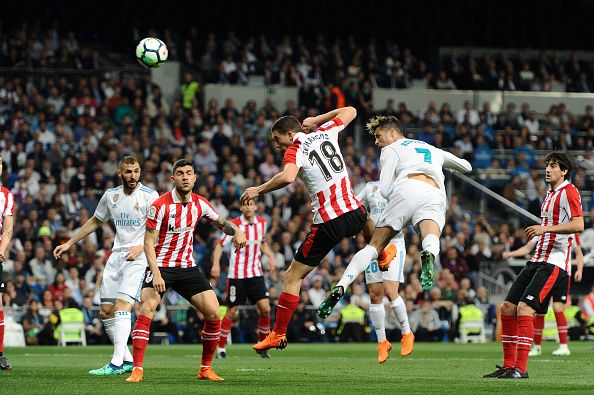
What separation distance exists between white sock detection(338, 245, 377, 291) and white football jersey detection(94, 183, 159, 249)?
A: 2.84 m

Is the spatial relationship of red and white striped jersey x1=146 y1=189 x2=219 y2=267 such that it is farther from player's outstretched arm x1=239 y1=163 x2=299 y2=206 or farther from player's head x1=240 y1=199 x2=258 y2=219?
player's head x1=240 y1=199 x2=258 y2=219

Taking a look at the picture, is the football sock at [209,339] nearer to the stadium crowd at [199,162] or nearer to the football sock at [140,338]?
the football sock at [140,338]

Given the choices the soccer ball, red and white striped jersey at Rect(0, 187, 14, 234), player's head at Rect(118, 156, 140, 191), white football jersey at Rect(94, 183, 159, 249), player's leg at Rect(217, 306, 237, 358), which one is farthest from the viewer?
player's leg at Rect(217, 306, 237, 358)

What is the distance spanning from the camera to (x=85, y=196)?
86.1 ft

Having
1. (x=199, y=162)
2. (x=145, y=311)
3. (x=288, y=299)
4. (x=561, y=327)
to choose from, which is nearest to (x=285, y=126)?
(x=288, y=299)

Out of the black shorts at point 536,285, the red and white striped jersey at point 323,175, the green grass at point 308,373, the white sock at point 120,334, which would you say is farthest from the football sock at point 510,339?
the white sock at point 120,334

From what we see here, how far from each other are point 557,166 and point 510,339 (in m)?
2.01

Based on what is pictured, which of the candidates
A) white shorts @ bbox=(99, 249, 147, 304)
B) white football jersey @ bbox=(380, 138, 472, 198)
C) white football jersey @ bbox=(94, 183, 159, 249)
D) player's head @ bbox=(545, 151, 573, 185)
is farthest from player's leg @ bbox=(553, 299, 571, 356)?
white football jersey @ bbox=(94, 183, 159, 249)

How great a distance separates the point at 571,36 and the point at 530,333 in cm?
2945

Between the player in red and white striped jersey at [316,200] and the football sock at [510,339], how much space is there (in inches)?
75.1

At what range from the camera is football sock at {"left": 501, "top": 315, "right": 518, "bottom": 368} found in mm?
12383

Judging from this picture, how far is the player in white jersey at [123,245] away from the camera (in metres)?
13.4

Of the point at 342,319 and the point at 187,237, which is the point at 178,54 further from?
the point at 187,237

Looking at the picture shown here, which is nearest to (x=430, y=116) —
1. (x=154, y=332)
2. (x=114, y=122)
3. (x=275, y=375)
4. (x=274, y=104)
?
(x=274, y=104)
